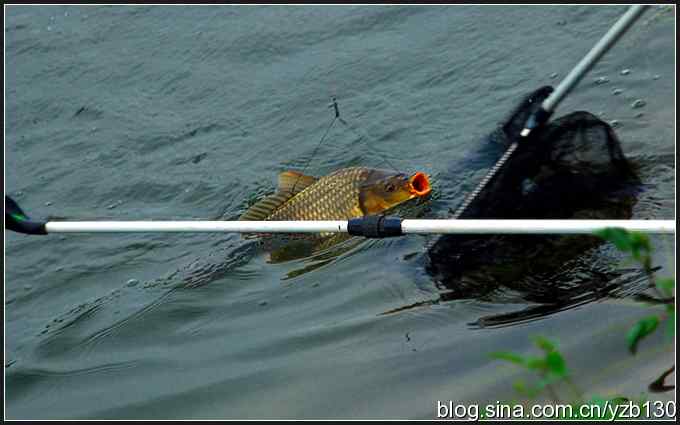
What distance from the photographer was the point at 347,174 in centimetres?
545

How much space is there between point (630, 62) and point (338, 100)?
7.73ft

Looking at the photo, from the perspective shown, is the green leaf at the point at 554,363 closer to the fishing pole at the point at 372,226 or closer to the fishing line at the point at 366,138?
the fishing pole at the point at 372,226

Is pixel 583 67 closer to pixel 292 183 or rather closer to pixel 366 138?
pixel 292 183

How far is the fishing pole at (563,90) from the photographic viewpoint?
428 cm

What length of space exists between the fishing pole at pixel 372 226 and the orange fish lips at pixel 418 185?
1.14m

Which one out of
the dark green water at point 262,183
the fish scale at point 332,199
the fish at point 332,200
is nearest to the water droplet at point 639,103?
the dark green water at point 262,183

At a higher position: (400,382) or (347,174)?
(347,174)

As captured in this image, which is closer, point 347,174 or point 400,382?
point 400,382

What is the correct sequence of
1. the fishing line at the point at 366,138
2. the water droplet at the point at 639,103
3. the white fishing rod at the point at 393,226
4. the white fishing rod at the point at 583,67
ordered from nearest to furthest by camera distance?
the white fishing rod at the point at 393,226 < the white fishing rod at the point at 583,67 < the water droplet at the point at 639,103 < the fishing line at the point at 366,138

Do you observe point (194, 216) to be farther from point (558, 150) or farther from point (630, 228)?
point (630, 228)

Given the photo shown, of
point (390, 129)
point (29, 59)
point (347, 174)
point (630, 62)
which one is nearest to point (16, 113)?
point (29, 59)

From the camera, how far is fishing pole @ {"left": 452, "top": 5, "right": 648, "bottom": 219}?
428 cm

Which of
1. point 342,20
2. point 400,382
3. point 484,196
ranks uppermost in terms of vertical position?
point 342,20

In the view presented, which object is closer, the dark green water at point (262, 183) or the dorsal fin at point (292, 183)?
the dark green water at point (262, 183)
